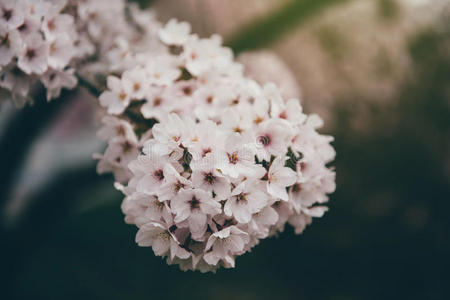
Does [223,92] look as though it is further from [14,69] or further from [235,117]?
[14,69]

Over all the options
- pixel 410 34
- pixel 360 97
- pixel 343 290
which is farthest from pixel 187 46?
pixel 343 290

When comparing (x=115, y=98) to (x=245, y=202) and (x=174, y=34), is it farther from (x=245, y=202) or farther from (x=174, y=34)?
(x=245, y=202)

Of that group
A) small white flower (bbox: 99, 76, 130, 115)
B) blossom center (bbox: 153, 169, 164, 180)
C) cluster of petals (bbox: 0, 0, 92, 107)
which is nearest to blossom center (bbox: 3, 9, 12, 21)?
cluster of petals (bbox: 0, 0, 92, 107)

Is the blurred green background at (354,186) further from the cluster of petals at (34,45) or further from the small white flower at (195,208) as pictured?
the small white flower at (195,208)

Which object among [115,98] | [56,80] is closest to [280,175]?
[115,98]

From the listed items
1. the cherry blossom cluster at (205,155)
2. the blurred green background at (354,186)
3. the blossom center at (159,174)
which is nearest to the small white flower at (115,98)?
the cherry blossom cluster at (205,155)

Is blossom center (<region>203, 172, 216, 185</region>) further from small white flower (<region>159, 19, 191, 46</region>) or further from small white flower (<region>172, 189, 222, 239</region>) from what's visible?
small white flower (<region>159, 19, 191, 46</region>)
